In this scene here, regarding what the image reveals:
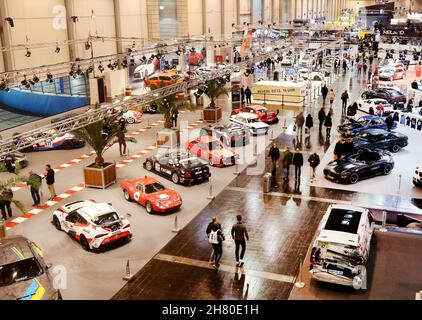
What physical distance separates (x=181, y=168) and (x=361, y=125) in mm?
11256

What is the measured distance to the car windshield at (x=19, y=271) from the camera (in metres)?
11.2

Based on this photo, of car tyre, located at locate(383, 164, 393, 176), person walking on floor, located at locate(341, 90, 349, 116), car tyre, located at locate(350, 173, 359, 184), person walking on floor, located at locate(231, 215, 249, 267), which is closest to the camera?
person walking on floor, located at locate(231, 215, 249, 267)

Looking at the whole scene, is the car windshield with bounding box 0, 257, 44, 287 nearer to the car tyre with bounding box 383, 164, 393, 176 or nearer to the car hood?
the car hood

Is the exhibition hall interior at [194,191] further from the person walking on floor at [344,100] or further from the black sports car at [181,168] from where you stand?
the person walking on floor at [344,100]

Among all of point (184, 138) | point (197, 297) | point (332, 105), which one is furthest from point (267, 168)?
point (332, 105)

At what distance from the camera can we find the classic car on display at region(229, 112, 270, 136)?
27141 mm

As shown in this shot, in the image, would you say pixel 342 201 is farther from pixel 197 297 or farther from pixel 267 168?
pixel 197 297

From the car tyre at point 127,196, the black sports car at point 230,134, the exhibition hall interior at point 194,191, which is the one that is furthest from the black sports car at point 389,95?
the car tyre at point 127,196

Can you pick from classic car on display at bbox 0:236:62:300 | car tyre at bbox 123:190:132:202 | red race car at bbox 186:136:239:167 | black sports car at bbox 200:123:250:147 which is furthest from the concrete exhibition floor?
black sports car at bbox 200:123:250:147

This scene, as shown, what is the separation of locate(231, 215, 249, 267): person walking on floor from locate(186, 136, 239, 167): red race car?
8956 millimetres

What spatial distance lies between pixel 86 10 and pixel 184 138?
1512 centimetres

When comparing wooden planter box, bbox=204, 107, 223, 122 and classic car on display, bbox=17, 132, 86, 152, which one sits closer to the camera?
classic car on display, bbox=17, 132, 86, 152

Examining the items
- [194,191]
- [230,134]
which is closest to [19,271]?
[194,191]

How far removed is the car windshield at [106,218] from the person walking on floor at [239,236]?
3794 mm
